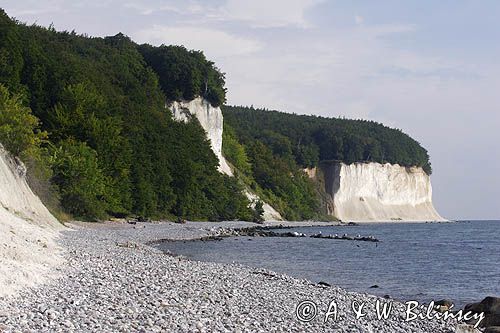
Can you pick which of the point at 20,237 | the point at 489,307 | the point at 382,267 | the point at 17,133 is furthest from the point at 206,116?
the point at 489,307

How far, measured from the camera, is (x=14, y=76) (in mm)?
51625

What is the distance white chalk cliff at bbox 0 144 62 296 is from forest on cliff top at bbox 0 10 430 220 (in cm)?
386

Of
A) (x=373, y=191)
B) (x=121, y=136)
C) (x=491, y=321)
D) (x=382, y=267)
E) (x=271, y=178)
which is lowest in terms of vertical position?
(x=382, y=267)

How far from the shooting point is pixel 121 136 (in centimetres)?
5938

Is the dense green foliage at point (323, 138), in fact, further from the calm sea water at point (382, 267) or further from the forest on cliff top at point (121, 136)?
the calm sea water at point (382, 267)

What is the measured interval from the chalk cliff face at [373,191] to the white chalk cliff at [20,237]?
10552 cm

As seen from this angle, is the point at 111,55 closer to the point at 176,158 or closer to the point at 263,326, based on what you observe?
the point at 176,158

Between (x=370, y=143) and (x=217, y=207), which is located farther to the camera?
(x=370, y=143)

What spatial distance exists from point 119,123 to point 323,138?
95.8 m

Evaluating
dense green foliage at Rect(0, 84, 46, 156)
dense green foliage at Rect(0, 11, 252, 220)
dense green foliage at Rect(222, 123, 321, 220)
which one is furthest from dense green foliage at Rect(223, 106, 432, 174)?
dense green foliage at Rect(0, 84, 46, 156)

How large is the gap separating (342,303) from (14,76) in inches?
1605

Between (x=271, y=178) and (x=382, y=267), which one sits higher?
(x=271, y=178)

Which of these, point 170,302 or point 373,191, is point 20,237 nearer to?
point 170,302

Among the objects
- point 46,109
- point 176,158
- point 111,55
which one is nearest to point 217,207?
point 176,158
